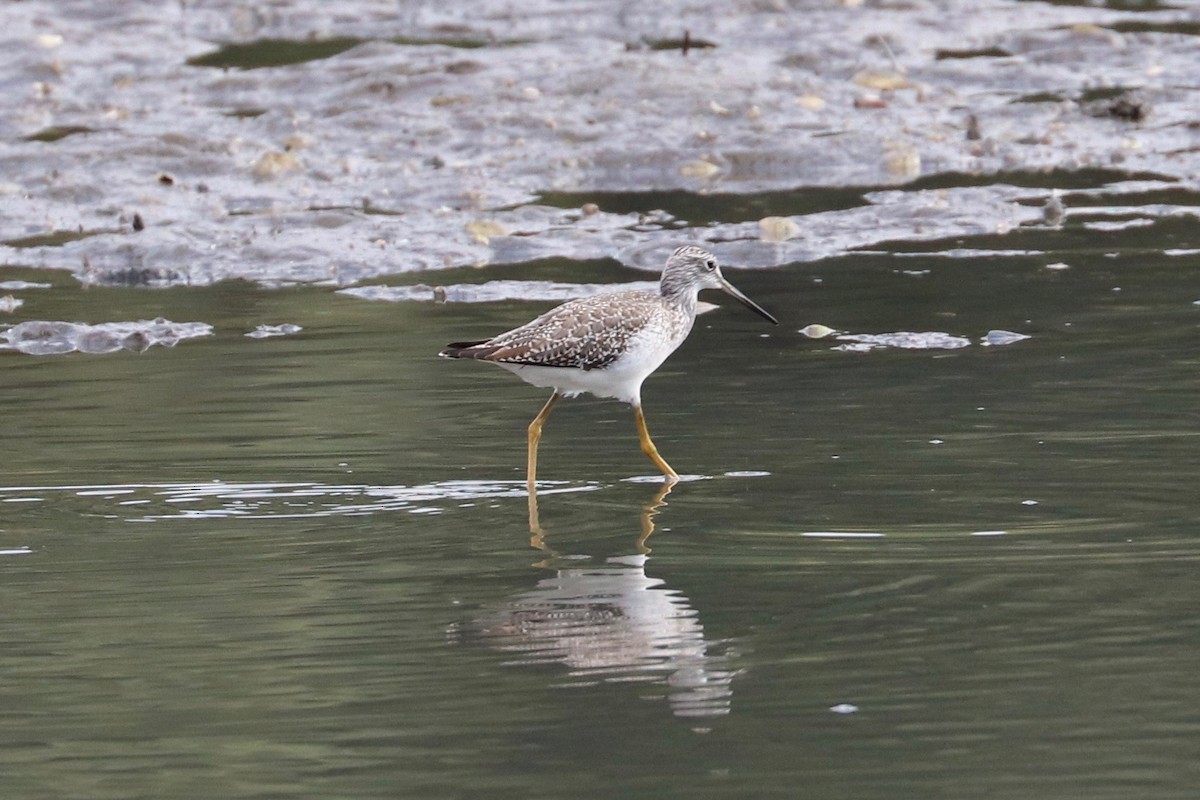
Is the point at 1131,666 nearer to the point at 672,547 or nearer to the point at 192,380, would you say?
the point at 672,547

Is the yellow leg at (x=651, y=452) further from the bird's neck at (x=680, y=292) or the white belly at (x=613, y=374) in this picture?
the bird's neck at (x=680, y=292)

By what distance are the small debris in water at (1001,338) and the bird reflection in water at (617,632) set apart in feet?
12.6

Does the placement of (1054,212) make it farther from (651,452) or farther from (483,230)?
(651,452)

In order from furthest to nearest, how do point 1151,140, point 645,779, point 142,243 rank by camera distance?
point 1151,140
point 142,243
point 645,779

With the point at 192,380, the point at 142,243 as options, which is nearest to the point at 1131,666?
the point at 192,380

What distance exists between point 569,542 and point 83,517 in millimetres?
1926

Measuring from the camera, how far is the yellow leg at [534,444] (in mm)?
8273

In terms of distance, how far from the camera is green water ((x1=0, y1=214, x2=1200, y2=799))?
5.12m

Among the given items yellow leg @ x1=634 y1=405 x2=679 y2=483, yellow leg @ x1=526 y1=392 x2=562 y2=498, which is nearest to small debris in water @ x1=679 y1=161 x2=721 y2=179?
yellow leg @ x1=526 y1=392 x2=562 y2=498

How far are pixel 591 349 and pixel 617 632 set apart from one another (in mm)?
2601

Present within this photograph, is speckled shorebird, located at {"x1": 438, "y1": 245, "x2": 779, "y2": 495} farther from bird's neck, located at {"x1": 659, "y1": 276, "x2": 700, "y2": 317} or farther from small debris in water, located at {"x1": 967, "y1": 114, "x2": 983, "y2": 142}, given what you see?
small debris in water, located at {"x1": 967, "y1": 114, "x2": 983, "y2": 142}

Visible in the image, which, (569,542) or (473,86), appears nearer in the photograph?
(569,542)

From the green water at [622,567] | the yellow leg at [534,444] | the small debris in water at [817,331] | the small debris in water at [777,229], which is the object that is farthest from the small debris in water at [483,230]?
the yellow leg at [534,444]

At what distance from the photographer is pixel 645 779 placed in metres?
4.88
